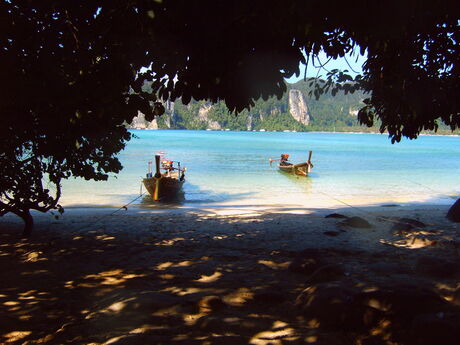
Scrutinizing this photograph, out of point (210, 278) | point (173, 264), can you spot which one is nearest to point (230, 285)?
point (210, 278)

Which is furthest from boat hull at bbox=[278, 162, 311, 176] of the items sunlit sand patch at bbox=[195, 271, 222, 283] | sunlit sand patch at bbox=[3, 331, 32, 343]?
sunlit sand patch at bbox=[3, 331, 32, 343]

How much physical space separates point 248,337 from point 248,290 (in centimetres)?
119

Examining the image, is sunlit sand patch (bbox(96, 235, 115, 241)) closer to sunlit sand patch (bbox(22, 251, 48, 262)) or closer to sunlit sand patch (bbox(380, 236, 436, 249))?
sunlit sand patch (bbox(22, 251, 48, 262))

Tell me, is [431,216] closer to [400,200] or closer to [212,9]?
[400,200]

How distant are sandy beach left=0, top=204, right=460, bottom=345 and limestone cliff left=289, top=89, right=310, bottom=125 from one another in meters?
186

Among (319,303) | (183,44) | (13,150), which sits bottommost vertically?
(319,303)

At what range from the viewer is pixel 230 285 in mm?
4906

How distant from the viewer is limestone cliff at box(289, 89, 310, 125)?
18975cm

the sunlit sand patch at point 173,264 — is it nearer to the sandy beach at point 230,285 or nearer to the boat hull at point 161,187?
the sandy beach at point 230,285

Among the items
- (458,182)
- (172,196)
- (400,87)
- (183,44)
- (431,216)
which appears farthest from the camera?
(458,182)

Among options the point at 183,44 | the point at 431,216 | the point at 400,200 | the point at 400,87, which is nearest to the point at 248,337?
the point at 183,44

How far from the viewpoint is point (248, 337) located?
3473 mm

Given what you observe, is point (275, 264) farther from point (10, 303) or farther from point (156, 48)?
point (156, 48)

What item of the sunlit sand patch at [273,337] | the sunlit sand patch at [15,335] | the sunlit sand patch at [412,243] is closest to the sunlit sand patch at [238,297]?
the sunlit sand patch at [273,337]
